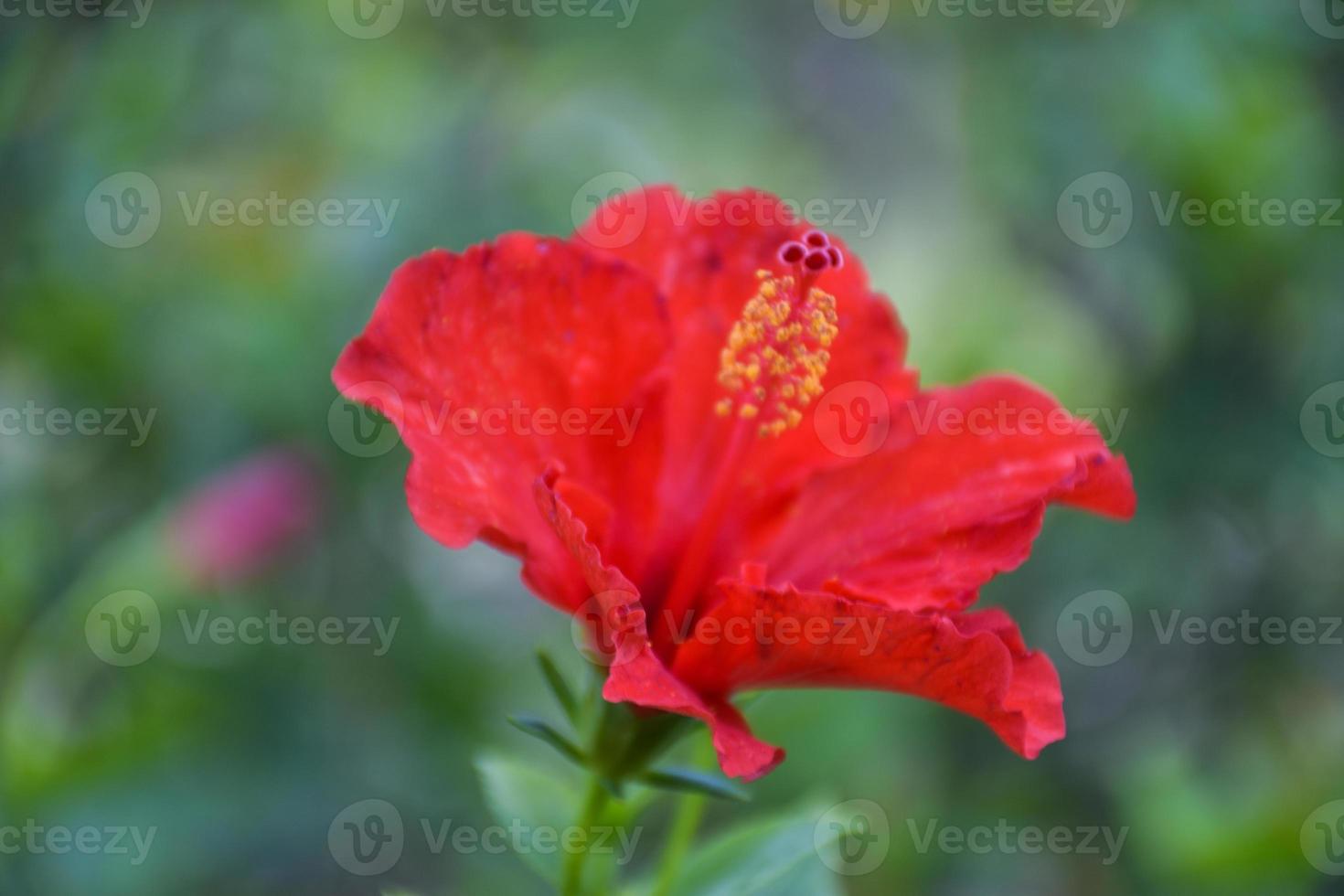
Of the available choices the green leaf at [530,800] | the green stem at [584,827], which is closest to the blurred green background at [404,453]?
the green leaf at [530,800]

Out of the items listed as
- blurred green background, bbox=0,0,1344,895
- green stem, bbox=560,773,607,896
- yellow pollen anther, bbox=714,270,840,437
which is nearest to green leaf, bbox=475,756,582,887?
green stem, bbox=560,773,607,896

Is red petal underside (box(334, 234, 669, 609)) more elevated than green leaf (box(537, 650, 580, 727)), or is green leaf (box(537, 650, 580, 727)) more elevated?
red petal underside (box(334, 234, 669, 609))

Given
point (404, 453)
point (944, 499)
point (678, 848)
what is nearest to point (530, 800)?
point (678, 848)

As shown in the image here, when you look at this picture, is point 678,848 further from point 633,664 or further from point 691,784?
point 633,664

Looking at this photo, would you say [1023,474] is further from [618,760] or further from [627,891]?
[627,891]

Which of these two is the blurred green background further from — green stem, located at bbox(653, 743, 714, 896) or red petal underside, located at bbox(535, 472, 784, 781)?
red petal underside, located at bbox(535, 472, 784, 781)

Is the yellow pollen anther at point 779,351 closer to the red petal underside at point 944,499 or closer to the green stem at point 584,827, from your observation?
the red petal underside at point 944,499

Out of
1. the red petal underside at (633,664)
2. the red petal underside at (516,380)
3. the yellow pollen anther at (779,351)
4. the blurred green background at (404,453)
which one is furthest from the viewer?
the blurred green background at (404,453)
